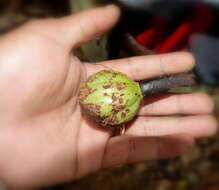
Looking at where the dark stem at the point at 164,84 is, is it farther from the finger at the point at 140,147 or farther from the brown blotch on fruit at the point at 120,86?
the finger at the point at 140,147

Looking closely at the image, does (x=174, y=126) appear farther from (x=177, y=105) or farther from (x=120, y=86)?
(x=120, y=86)

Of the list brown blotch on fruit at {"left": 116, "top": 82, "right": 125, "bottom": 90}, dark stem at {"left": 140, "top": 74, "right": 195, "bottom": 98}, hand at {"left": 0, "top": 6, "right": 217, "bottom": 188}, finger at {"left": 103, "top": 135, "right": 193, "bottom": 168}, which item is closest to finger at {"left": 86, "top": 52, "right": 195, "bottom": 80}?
hand at {"left": 0, "top": 6, "right": 217, "bottom": 188}

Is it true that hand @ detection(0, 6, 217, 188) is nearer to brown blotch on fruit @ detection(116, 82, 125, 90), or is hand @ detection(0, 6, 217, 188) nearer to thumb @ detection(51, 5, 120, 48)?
thumb @ detection(51, 5, 120, 48)

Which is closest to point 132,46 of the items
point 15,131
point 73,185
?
point 15,131

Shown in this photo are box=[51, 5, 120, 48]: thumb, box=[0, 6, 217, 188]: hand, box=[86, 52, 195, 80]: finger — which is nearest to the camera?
box=[0, 6, 217, 188]: hand

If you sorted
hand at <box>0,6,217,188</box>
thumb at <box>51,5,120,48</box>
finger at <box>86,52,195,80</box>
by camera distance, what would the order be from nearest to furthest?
hand at <box>0,6,217,188</box>, thumb at <box>51,5,120,48</box>, finger at <box>86,52,195,80</box>

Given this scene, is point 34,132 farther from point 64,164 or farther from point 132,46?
point 132,46
